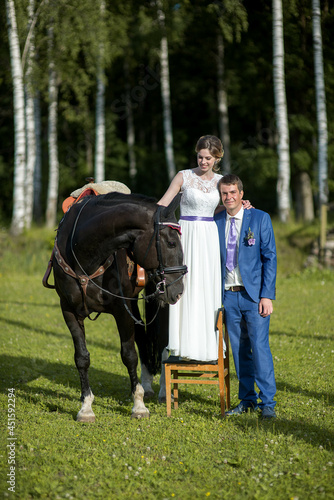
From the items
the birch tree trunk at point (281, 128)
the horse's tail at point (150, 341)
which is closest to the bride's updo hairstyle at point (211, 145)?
the horse's tail at point (150, 341)

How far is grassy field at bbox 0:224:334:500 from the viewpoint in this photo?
340 cm

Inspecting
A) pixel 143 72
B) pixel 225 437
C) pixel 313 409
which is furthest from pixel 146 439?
pixel 143 72

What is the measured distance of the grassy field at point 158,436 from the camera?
11.2 ft

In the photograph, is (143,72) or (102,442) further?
(143,72)

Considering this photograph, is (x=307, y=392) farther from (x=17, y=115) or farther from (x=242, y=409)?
(x=17, y=115)

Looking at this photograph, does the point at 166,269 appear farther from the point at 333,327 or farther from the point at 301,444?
the point at 333,327

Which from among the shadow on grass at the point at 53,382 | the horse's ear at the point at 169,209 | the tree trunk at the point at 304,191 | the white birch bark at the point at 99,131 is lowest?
the shadow on grass at the point at 53,382

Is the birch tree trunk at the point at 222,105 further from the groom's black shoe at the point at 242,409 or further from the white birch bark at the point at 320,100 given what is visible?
the groom's black shoe at the point at 242,409

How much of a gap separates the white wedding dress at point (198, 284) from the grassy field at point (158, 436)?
724 mm

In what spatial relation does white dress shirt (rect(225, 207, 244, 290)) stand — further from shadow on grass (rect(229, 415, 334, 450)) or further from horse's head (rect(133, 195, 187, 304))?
shadow on grass (rect(229, 415, 334, 450))

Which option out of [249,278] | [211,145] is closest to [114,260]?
[249,278]

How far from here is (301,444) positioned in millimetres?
4008

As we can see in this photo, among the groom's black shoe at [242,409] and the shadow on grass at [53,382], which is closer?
the groom's black shoe at [242,409]

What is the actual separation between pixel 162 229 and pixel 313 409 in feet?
7.91
